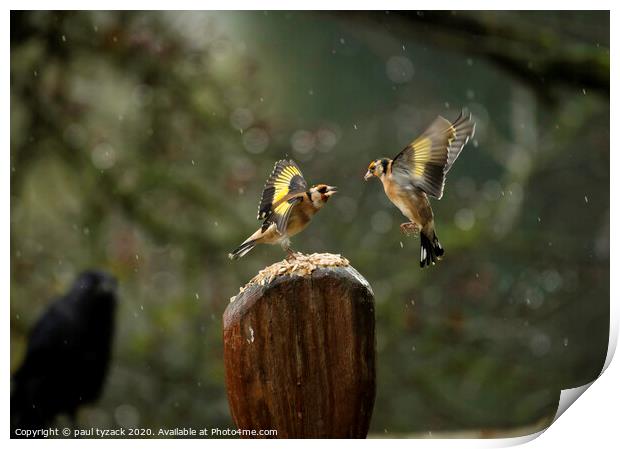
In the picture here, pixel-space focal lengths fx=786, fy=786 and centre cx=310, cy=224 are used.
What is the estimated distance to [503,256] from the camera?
2.76 meters

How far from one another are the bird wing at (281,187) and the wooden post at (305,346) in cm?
26

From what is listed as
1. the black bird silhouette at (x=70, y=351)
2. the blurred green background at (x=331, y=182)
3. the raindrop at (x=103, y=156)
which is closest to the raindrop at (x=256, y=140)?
the blurred green background at (x=331, y=182)

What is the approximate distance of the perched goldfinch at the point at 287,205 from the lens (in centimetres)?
189

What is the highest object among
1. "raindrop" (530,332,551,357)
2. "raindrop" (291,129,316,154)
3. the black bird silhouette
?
"raindrop" (291,129,316,154)

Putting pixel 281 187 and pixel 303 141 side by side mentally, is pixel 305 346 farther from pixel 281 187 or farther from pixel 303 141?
pixel 303 141

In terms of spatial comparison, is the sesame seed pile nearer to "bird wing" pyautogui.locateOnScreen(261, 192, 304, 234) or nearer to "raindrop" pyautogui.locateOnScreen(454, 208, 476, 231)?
"bird wing" pyautogui.locateOnScreen(261, 192, 304, 234)

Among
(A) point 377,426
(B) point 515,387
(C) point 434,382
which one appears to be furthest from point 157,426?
(B) point 515,387

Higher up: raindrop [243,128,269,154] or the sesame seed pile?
raindrop [243,128,269,154]

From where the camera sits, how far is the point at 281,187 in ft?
6.54

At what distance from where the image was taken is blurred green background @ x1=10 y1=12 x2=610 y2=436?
2.52 meters

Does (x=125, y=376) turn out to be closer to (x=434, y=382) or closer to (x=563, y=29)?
(x=434, y=382)

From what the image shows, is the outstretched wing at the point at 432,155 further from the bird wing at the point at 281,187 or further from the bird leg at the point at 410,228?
the bird wing at the point at 281,187

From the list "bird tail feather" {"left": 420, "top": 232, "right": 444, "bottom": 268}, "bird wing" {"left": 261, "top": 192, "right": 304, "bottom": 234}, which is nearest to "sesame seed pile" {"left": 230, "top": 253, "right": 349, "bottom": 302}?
"bird wing" {"left": 261, "top": 192, "right": 304, "bottom": 234}

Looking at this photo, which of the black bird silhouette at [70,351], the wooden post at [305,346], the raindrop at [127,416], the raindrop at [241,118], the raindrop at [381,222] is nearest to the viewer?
the wooden post at [305,346]
